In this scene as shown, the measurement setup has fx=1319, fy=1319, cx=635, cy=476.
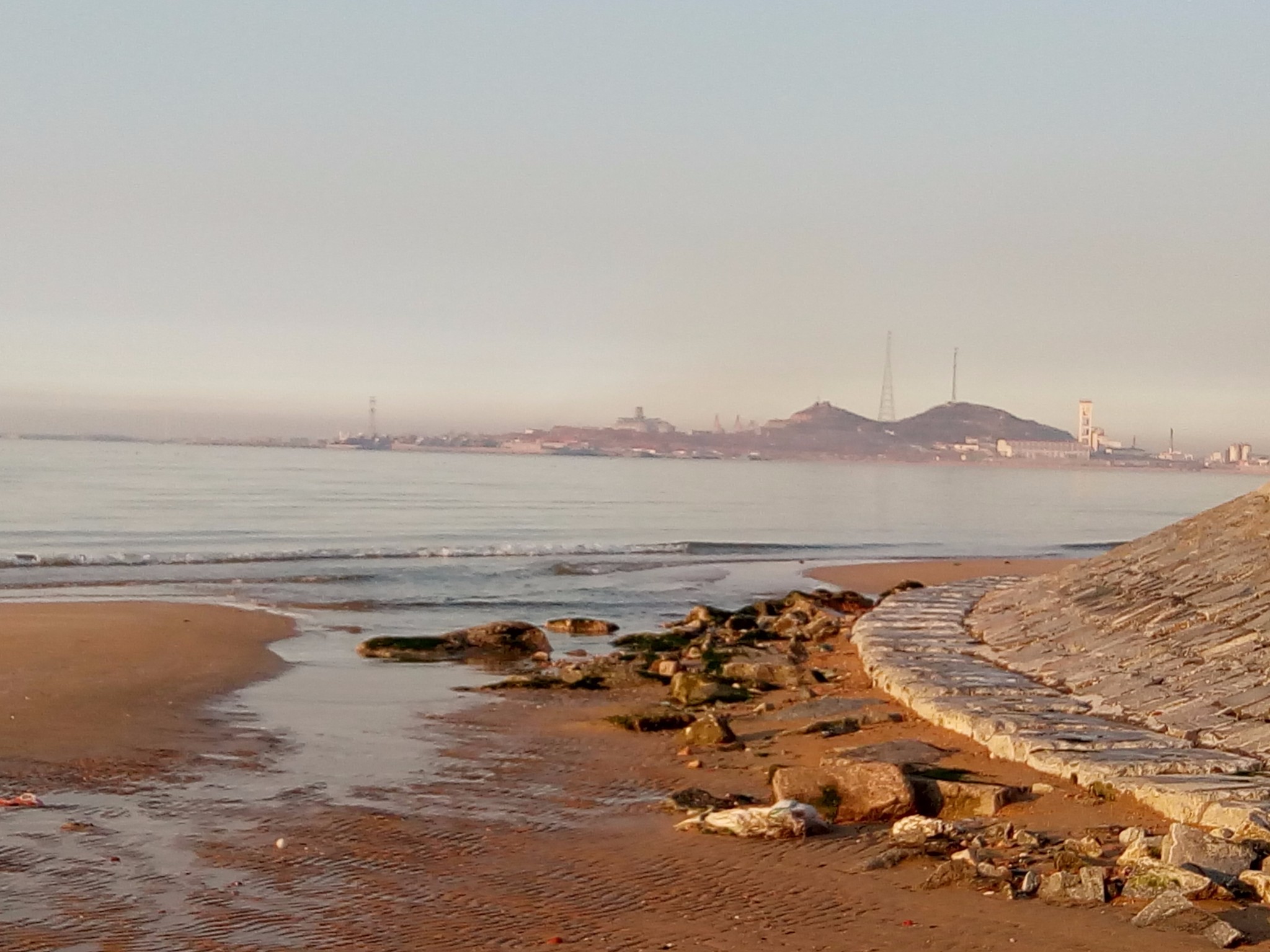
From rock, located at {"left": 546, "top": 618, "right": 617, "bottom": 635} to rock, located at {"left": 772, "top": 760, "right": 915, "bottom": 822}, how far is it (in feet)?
40.2

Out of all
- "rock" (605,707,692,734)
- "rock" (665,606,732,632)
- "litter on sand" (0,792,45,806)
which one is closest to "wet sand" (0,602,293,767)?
"litter on sand" (0,792,45,806)

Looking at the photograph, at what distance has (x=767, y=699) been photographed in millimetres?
13094

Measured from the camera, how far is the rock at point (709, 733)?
35.6ft

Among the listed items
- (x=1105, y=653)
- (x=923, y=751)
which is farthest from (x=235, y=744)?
(x=1105, y=653)

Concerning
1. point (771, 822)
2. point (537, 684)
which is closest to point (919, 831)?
point (771, 822)

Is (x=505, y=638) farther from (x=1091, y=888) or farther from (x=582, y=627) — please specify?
(x=1091, y=888)

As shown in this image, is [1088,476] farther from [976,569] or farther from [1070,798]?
[1070,798]

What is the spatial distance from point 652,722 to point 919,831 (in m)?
4.73

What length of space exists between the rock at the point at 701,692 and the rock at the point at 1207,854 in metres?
7.05

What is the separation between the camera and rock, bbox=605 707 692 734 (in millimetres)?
11797

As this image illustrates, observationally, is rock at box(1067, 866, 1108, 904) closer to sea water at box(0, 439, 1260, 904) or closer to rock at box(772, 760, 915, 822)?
rock at box(772, 760, 915, 822)

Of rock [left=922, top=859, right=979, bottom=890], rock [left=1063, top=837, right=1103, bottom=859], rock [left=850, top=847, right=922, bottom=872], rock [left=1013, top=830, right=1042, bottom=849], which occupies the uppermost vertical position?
rock [left=1063, top=837, right=1103, bottom=859]

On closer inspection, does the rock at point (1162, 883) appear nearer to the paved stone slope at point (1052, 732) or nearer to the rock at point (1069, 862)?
the rock at point (1069, 862)

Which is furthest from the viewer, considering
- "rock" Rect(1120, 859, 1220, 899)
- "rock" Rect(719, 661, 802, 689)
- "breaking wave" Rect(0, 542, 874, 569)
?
"breaking wave" Rect(0, 542, 874, 569)
